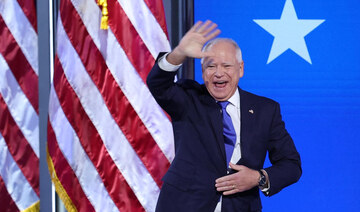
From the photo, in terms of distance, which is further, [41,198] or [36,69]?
[41,198]

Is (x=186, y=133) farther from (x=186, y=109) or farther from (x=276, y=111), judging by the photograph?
Result: (x=276, y=111)

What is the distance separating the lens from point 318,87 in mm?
2822

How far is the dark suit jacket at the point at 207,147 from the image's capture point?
173 cm

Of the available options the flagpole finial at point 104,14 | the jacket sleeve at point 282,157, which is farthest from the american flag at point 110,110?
the jacket sleeve at point 282,157

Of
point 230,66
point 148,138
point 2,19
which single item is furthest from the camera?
point 2,19

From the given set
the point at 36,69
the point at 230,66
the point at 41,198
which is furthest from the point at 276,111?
the point at 41,198

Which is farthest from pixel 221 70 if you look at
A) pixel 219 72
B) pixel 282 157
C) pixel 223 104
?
pixel 282 157

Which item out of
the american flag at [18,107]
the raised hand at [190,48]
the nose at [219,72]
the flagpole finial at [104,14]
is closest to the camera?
Result: the raised hand at [190,48]

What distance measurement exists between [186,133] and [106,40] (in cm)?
89

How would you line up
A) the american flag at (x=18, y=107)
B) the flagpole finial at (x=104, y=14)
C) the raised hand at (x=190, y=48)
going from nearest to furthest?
the raised hand at (x=190, y=48)
the flagpole finial at (x=104, y=14)
the american flag at (x=18, y=107)

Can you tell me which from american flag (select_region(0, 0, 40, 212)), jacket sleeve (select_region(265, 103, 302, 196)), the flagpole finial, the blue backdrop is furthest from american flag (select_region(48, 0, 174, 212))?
jacket sleeve (select_region(265, 103, 302, 196))

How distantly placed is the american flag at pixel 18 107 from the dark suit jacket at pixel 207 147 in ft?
3.98

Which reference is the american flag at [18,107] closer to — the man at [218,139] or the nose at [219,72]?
the man at [218,139]

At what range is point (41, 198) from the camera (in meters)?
2.97
